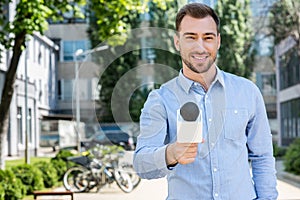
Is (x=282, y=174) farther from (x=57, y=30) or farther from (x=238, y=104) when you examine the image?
(x=57, y=30)

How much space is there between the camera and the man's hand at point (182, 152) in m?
1.93

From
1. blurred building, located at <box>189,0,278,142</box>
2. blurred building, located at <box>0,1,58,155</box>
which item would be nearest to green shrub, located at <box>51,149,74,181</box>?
blurred building, located at <box>0,1,58,155</box>

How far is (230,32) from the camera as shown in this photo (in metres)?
39.0

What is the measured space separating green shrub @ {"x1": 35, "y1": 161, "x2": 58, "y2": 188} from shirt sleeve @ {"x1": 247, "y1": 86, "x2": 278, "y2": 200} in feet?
54.3

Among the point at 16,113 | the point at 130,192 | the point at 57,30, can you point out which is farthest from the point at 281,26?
the point at 57,30

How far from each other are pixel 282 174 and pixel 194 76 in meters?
21.2

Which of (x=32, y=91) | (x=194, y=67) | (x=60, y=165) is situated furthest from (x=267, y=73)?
(x=194, y=67)

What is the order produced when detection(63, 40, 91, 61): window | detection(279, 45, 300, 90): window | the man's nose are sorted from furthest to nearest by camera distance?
detection(63, 40, 91, 61): window → detection(279, 45, 300, 90): window → the man's nose

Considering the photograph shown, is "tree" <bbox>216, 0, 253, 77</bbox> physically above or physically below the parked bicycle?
above

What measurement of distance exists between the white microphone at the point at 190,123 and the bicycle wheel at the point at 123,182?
14258 mm

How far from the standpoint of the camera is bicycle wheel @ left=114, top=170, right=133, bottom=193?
52.7 ft

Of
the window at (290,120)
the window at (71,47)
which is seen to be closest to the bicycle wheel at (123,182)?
the window at (290,120)

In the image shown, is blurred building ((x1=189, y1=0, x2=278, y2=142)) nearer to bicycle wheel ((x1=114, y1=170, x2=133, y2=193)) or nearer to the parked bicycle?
the parked bicycle

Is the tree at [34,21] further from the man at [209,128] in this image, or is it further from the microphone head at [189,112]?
the microphone head at [189,112]
